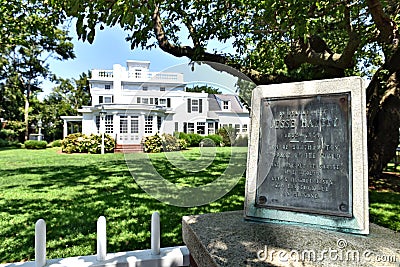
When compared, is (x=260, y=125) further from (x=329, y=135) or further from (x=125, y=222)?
(x=125, y=222)

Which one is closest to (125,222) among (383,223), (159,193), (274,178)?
(159,193)

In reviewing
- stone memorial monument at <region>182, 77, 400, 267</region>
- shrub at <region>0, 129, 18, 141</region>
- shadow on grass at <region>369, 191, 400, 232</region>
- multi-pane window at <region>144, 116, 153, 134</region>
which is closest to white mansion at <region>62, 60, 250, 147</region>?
multi-pane window at <region>144, 116, 153, 134</region>

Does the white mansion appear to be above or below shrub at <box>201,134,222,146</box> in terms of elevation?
above

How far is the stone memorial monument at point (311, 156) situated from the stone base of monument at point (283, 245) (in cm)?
17

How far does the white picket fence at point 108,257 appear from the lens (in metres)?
2.74

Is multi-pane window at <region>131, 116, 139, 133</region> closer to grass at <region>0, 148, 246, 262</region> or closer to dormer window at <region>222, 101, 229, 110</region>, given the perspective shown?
grass at <region>0, 148, 246, 262</region>

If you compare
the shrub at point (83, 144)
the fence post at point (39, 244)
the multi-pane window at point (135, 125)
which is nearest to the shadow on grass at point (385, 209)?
the multi-pane window at point (135, 125)

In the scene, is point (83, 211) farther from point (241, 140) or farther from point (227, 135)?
point (241, 140)

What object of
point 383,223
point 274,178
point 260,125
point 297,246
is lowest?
point 383,223

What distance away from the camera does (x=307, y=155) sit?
286 centimetres

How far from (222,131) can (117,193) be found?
427 centimetres

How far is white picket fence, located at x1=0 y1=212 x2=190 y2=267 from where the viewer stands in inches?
108

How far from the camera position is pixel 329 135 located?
281 centimetres

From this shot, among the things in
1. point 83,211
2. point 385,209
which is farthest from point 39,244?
point 385,209
